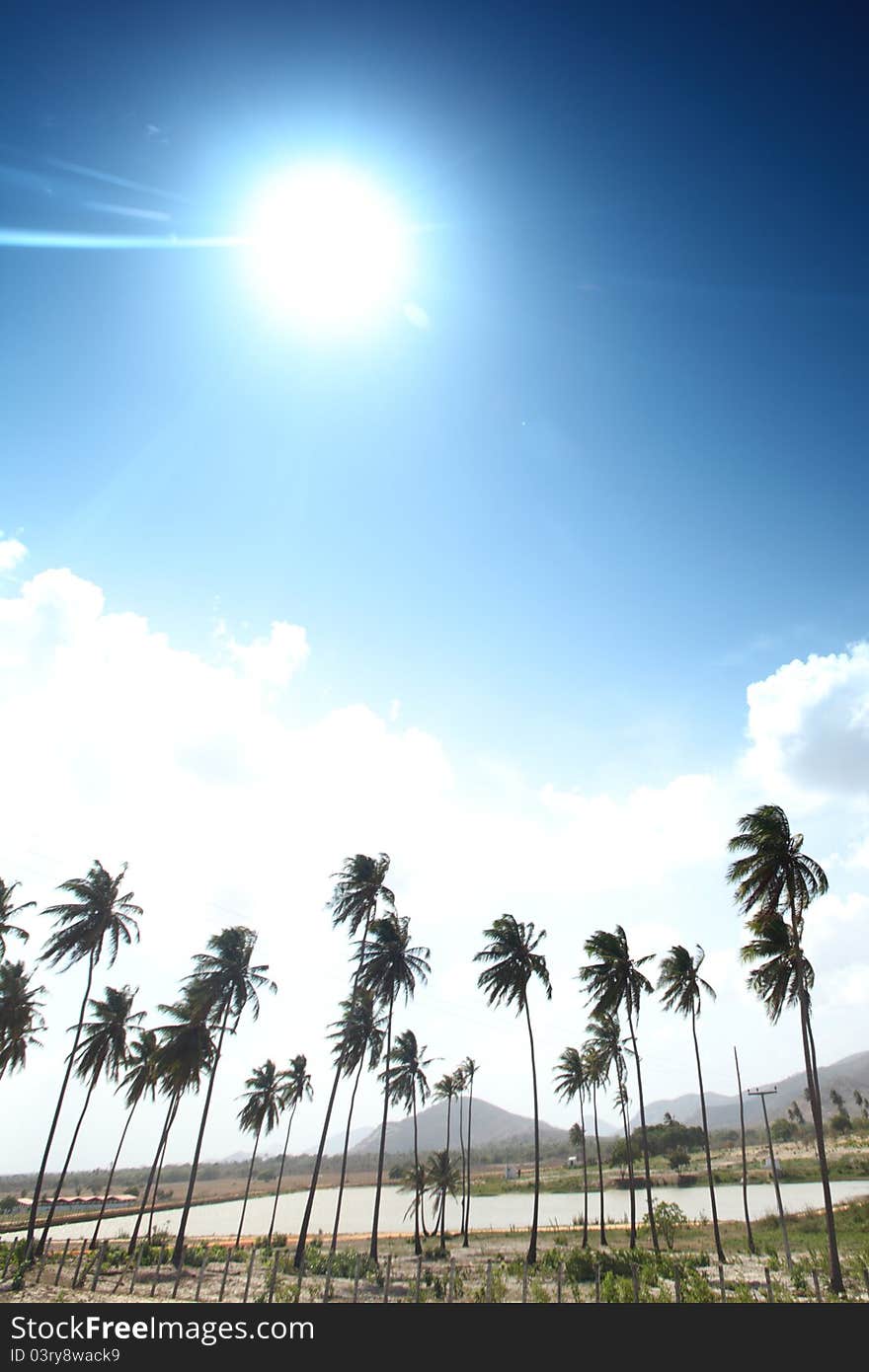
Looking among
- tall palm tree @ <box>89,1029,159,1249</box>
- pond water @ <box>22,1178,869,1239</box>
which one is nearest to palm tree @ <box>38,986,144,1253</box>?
tall palm tree @ <box>89,1029,159,1249</box>

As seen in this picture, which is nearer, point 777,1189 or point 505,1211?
point 777,1189

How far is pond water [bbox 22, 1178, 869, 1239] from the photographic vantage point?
67812mm

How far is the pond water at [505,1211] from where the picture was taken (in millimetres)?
67812

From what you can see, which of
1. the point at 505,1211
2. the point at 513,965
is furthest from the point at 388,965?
the point at 505,1211

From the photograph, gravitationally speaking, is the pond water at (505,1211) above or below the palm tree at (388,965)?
below

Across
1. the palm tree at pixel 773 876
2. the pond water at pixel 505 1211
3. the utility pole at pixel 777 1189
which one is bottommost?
the pond water at pixel 505 1211

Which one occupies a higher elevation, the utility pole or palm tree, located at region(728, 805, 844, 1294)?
palm tree, located at region(728, 805, 844, 1294)

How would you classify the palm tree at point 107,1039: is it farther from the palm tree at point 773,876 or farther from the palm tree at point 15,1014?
the palm tree at point 773,876

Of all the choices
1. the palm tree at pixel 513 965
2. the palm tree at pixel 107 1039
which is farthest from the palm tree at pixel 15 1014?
the palm tree at pixel 513 965

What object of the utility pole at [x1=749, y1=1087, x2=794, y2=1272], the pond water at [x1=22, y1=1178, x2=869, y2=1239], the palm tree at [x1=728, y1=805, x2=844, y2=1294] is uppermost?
the palm tree at [x1=728, y1=805, x2=844, y2=1294]

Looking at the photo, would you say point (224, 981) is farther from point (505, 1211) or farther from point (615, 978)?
point (505, 1211)

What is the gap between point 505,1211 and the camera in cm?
8431

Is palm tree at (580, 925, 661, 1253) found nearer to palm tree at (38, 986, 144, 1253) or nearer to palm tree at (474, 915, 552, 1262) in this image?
palm tree at (474, 915, 552, 1262)
